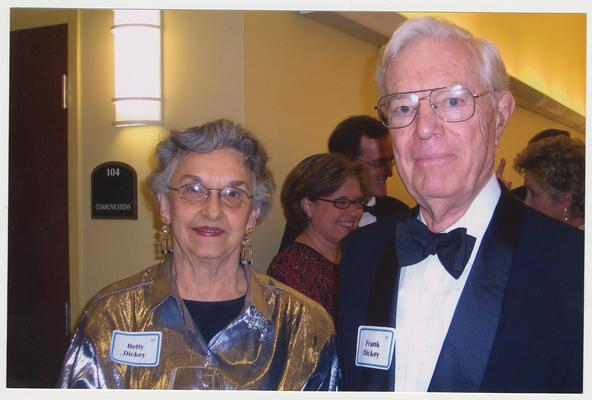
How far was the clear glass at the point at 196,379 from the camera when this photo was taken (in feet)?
3.89

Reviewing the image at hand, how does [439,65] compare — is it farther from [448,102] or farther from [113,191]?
[113,191]

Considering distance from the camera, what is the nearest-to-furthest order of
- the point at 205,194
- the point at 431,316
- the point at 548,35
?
the point at 431,316
the point at 205,194
the point at 548,35

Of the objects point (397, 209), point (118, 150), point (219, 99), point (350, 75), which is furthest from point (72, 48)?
point (397, 209)

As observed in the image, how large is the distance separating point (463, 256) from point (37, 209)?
1142 mm

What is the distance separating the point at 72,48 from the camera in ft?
6.28

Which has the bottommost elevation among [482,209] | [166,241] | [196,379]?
[196,379]

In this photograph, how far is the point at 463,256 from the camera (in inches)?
41.5

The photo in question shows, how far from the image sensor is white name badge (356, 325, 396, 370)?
110cm

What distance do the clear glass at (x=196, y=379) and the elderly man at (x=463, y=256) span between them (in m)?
0.30

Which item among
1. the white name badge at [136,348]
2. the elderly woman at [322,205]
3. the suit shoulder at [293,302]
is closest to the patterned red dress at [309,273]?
the elderly woman at [322,205]

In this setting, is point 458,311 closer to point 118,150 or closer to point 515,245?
point 515,245

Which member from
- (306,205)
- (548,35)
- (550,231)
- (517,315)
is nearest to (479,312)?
(517,315)

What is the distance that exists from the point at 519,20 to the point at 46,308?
1.56m

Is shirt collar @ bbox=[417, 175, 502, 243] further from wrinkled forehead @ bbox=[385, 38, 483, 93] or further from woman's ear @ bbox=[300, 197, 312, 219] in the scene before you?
woman's ear @ bbox=[300, 197, 312, 219]
